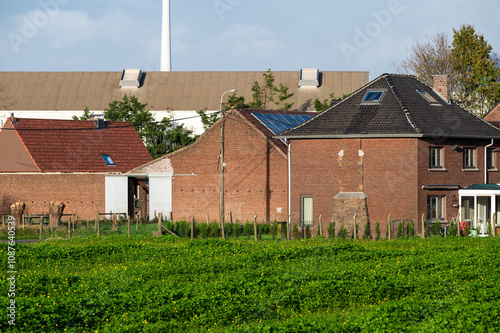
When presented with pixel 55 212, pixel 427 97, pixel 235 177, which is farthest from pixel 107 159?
pixel 427 97

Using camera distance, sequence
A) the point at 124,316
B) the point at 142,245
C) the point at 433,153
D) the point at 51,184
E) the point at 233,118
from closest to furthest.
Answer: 1. the point at 124,316
2. the point at 142,245
3. the point at 433,153
4. the point at 233,118
5. the point at 51,184

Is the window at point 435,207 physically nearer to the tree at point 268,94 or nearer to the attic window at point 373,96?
the attic window at point 373,96

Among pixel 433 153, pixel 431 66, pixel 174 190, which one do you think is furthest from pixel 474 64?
pixel 174 190

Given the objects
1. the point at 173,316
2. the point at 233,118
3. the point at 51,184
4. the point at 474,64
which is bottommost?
the point at 173,316

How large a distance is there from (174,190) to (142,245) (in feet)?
61.3

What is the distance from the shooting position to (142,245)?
30188mm

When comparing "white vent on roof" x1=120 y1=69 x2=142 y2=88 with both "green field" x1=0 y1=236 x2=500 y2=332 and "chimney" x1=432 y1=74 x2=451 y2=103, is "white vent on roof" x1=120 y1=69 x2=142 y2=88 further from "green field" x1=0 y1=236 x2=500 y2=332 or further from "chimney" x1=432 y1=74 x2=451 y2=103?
"green field" x1=0 y1=236 x2=500 y2=332

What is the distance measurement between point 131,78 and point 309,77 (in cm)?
2117

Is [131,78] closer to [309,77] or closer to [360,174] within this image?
[309,77]

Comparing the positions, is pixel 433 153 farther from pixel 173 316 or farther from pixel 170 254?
pixel 173 316

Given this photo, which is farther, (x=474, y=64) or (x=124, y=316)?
(x=474, y=64)

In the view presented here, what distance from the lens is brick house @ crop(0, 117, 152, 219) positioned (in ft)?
173

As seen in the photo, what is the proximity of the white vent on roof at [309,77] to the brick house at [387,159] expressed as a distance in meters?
43.2

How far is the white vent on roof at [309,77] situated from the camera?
86.1 meters
